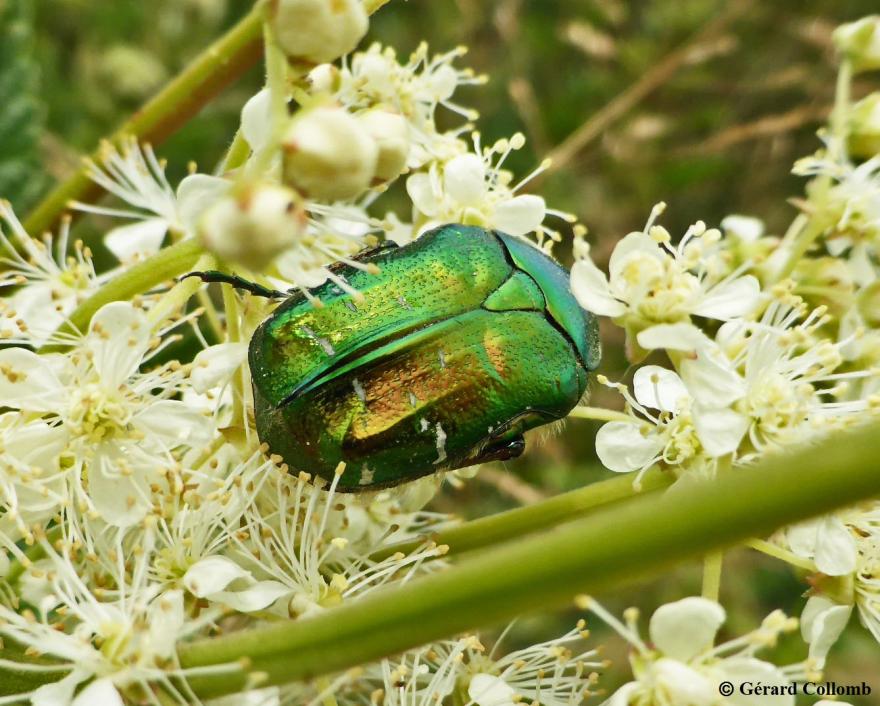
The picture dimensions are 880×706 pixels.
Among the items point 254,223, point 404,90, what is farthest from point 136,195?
point 254,223

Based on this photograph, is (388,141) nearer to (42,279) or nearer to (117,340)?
(117,340)

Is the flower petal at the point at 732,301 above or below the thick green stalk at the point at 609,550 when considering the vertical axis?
above

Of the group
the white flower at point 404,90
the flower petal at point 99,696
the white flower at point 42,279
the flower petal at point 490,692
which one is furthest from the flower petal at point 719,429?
the white flower at point 42,279

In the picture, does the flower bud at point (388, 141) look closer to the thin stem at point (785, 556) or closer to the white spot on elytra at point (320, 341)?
the white spot on elytra at point (320, 341)

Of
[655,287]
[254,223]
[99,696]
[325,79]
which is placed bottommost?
[99,696]

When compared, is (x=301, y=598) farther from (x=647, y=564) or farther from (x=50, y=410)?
(x=647, y=564)

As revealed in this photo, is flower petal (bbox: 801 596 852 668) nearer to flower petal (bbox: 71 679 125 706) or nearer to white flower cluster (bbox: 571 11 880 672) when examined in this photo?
white flower cluster (bbox: 571 11 880 672)

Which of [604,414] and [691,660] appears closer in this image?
[691,660]
